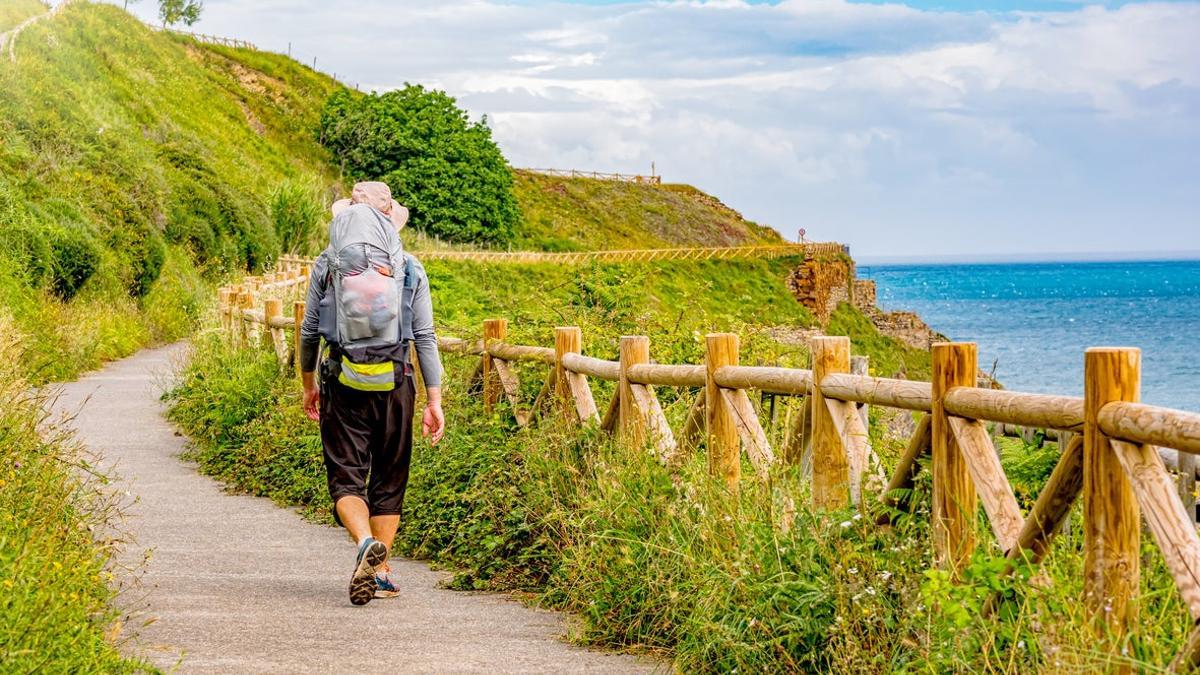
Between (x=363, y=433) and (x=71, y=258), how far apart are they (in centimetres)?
2123

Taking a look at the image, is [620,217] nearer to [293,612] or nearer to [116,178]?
[116,178]

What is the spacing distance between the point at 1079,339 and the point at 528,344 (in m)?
97.0

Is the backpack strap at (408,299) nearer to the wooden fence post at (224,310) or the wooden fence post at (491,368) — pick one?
the wooden fence post at (491,368)

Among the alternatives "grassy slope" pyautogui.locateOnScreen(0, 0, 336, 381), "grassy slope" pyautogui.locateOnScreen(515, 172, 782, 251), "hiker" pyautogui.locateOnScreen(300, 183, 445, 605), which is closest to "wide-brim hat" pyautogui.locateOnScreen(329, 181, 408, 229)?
"hiker" pyautogui.locateOnScreen(300, 183, 445, 605)

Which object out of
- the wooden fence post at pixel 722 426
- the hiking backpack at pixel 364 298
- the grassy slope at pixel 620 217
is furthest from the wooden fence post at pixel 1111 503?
the grassy slope at pixel 620 217

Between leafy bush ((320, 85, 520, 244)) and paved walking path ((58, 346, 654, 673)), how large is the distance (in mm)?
60575

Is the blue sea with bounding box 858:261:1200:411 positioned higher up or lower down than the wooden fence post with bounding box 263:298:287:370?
lower down

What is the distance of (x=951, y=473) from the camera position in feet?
17.6

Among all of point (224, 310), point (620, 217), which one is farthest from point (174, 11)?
point (224, 310)

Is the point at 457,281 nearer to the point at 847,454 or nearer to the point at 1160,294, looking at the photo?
the point at 847,454

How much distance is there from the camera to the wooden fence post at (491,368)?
10578 millimetres

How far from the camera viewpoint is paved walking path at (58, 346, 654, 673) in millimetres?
6625

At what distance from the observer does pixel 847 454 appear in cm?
619

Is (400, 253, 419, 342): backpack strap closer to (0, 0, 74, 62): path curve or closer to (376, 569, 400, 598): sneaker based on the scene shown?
(376, 569, 400, 598): sneaker
